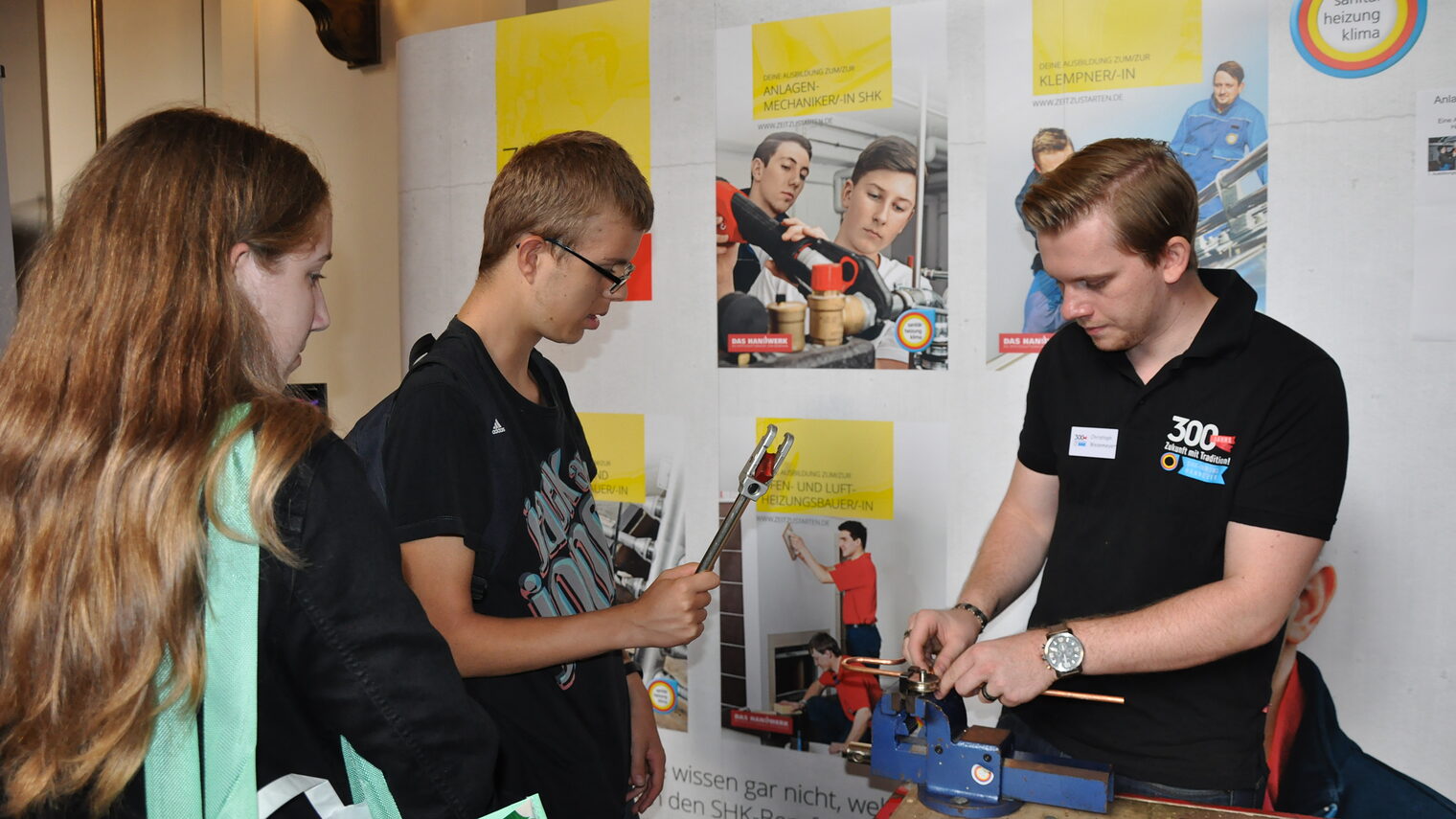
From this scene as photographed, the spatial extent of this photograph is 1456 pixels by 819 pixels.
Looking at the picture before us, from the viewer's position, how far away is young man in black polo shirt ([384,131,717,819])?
51.6 inches

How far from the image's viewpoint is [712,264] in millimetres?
2654

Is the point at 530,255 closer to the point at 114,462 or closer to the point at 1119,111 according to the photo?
the point at 114,462

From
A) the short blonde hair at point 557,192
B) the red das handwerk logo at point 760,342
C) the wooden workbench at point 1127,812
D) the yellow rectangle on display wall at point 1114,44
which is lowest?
the wooden workbench at point 1127,812

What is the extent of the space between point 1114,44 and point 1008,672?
1418mm

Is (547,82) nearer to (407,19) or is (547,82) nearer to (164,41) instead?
(407,19)

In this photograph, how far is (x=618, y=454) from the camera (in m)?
2.81

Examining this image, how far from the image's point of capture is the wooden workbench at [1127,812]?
127 cm

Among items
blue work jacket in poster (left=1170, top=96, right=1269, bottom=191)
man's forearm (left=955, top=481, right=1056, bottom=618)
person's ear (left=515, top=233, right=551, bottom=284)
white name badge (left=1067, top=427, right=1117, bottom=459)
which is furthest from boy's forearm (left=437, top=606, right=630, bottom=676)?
blue work jacket in poster (left=1170, top=96, right=1269, bottom=191)

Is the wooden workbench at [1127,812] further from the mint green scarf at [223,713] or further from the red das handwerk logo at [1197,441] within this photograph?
the mint green scarf at [223,713]

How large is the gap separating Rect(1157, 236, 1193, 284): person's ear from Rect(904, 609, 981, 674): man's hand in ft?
2.03

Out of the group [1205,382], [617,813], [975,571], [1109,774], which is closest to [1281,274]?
[1205,382]

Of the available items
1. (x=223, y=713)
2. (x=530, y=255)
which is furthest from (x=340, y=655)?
(x=530, y=255)

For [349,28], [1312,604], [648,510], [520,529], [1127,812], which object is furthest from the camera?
[349,28]

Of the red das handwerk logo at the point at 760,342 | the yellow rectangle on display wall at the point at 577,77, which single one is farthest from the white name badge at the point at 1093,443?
the yellow rectangle on display wall at the point at 577,77
